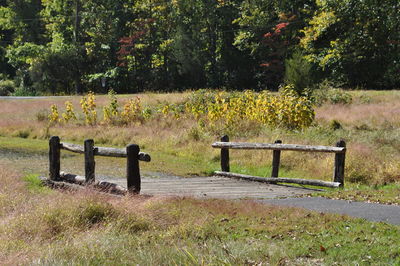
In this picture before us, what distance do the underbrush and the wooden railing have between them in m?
1.02

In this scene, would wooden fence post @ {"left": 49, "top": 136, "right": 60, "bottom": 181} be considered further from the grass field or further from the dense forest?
the dense forest

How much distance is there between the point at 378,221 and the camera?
938 centimetres

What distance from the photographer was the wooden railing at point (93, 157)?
11648mm

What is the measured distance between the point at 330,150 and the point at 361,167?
2.34 metres

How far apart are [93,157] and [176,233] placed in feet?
17.2

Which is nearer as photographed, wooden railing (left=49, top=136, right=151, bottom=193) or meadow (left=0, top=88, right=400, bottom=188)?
wooden railing (left=49, top=136, right=151, bottom=193)

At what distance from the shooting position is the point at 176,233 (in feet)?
28.3

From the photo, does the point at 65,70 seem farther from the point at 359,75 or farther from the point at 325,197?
the point at 325,197

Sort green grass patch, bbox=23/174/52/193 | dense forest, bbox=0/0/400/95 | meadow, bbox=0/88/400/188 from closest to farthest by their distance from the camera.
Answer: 1. green grass patch, bbox=23/174/52/193
2. meadow, bbox=0/88/400/188
3. dense forest, bbox=0/0/400/95

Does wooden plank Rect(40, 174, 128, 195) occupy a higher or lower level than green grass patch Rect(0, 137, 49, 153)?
higher

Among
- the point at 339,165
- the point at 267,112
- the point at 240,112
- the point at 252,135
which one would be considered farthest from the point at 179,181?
A: the point at 240,112

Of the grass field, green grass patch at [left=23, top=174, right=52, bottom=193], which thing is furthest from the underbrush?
green grass patch at [left=23, top=174, right=52, bottom=193]

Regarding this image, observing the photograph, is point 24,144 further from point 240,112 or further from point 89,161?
point 89,161

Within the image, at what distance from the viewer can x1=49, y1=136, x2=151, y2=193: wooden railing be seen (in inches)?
459
